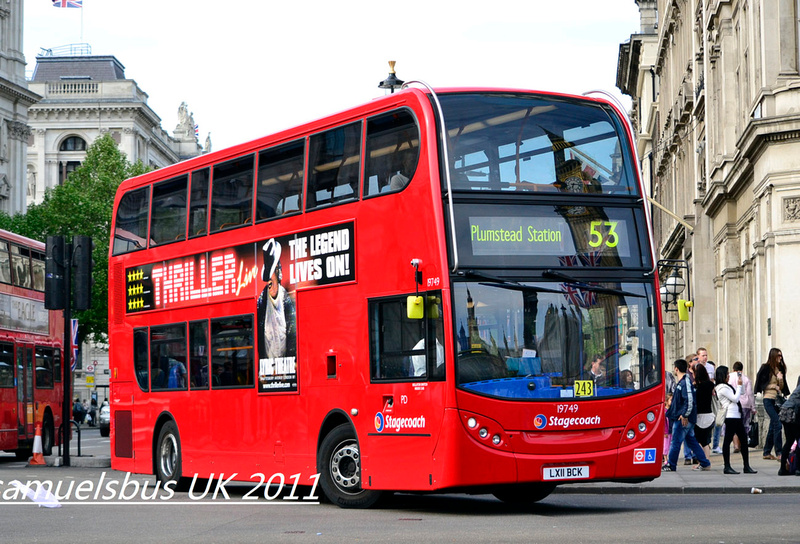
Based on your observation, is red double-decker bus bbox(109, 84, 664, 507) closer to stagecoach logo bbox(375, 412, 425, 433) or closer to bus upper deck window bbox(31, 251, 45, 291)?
stagecoach logo bbox(375, 412, 425, 433)

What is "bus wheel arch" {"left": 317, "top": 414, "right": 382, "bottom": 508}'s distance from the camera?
1425 centimetres

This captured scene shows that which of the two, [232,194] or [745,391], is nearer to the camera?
[232,194]

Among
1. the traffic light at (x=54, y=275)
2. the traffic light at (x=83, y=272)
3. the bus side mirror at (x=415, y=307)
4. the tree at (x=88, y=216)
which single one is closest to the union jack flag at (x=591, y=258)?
the bus side mirror at (x=415, y=307)

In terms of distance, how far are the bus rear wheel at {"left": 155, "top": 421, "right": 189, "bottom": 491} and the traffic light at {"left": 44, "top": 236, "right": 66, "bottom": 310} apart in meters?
6.97

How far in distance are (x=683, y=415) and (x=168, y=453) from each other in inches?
300

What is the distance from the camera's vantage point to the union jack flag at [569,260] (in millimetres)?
13219

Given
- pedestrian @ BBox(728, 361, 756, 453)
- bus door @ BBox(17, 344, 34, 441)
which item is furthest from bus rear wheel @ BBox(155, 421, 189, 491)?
bus door @ BBox(17, 344, 34, 441)

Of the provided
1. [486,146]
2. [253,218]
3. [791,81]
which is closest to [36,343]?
[253,218]

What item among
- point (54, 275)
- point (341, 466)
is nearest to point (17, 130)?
point (54, 275)

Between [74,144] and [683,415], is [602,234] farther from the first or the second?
[74,144]

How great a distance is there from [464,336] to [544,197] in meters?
1.61

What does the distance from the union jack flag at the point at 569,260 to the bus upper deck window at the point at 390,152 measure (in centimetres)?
170

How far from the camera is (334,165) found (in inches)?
580

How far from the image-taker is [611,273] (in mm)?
13352
